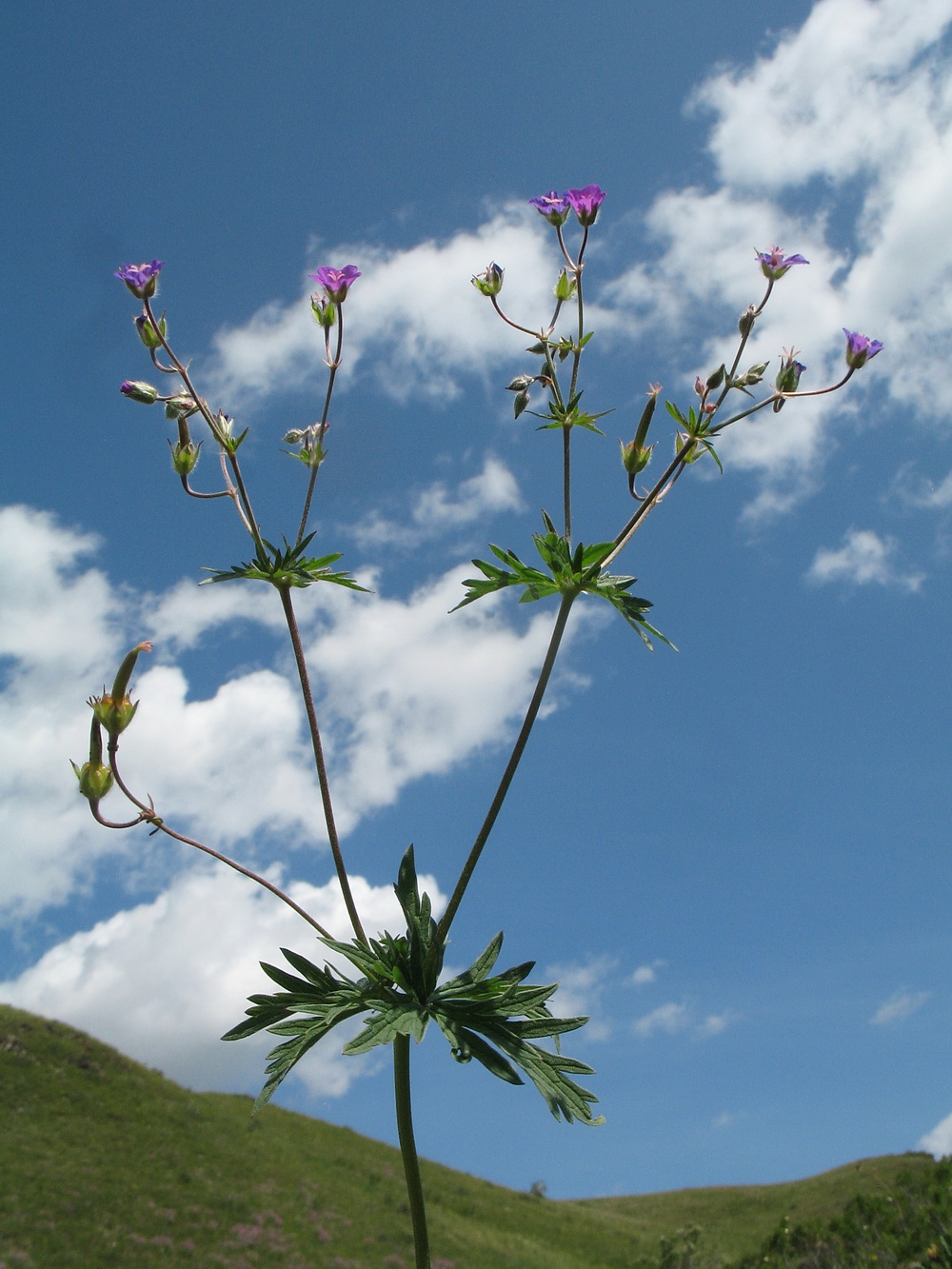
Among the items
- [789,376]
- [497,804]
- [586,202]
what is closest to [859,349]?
[789,376]

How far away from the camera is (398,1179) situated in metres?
48.9

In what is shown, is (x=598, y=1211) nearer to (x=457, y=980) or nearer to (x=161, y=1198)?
(x=161, y=1198)

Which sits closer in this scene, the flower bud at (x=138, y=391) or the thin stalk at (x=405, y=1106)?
the thin stalk at (x=405, y=1106)

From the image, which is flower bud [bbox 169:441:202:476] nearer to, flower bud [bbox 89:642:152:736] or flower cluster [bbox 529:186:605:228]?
flower bud [bbox 89:642:152:736]

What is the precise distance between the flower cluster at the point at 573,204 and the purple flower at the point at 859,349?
1.19 metres

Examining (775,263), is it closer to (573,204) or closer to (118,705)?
(573,204)

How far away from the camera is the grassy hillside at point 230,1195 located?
32.2 metres

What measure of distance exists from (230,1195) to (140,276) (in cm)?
4394

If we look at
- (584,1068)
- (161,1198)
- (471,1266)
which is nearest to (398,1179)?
(471,1266)

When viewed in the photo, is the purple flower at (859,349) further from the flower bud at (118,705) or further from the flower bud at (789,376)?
the flower bud at (118,705)

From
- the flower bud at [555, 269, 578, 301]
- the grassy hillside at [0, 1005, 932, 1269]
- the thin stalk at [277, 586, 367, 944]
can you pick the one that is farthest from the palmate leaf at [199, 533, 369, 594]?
the grassy hillside at [0, 1005, 932, 1269]

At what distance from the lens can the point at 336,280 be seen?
374cm

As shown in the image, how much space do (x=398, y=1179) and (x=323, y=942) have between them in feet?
181

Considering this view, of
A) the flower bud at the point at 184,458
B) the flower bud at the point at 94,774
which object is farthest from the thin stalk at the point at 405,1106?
the flower bud at the point at 184,458
